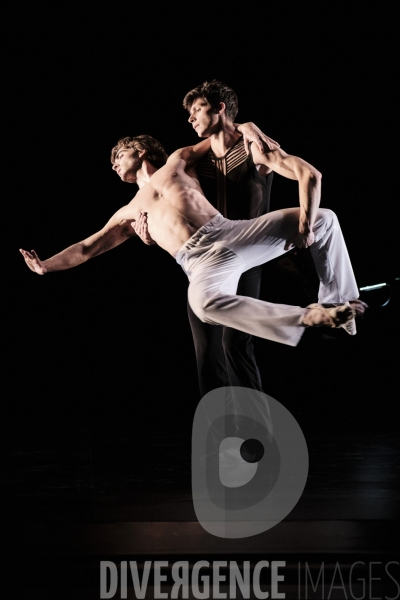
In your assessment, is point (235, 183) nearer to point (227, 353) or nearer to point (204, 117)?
point (204, 117)

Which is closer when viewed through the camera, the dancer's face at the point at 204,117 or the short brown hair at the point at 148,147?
the dancer's face at the point at 204,117

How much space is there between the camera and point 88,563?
89.1 inches

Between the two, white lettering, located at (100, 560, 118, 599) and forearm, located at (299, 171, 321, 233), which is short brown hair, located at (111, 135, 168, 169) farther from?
white lettering, located at (100, 560, 118, 599)

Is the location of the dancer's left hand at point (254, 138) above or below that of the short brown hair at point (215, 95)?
below

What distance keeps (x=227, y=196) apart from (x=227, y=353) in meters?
0.73

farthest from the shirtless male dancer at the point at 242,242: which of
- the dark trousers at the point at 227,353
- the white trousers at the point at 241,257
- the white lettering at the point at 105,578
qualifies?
the white lettering at the point at 105,578

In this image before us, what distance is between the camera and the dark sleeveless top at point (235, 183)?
133 inches

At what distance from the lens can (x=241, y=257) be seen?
322cm

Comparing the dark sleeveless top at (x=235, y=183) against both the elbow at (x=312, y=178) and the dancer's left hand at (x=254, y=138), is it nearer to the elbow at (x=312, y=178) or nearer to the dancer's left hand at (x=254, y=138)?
the dancer's left hand at (x=254, y=138)

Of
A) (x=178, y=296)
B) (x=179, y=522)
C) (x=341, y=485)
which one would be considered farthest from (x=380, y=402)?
(x=179, y=522)

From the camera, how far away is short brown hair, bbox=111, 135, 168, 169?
360 cm

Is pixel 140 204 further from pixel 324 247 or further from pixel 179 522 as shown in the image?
pixel 179 522

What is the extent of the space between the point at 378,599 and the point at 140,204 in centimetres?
204

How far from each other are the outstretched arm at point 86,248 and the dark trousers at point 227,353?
558mm
